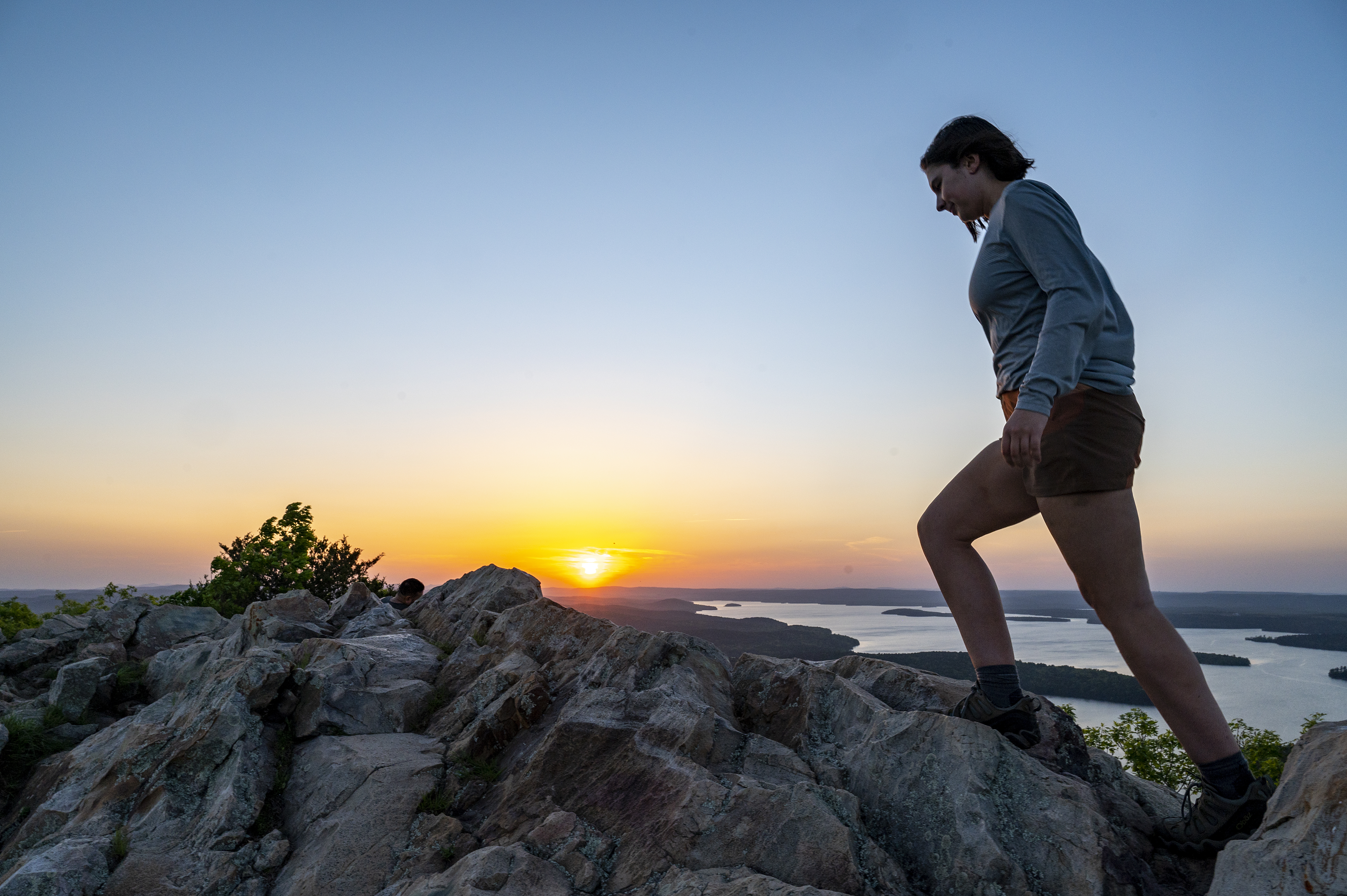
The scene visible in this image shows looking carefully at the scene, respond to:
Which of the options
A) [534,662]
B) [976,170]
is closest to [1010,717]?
[976,170]

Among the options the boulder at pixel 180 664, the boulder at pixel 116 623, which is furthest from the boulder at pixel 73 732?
the boulder at pixel 116 623

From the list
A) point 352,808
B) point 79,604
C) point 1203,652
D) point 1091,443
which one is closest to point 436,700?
point 352,808

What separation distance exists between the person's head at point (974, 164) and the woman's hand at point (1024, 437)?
148 cm

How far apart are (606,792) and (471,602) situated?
539cm

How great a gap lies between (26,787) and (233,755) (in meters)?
2.75

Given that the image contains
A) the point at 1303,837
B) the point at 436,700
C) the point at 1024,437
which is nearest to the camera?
the point at 1303,837

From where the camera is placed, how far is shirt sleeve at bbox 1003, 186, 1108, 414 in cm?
311

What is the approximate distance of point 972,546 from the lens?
406 centimetres

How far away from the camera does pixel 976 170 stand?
3902 mm

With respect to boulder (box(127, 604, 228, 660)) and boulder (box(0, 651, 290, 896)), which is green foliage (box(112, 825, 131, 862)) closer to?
boulder (box(0, 651, 290, 896))

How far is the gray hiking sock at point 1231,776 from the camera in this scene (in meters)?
3.06

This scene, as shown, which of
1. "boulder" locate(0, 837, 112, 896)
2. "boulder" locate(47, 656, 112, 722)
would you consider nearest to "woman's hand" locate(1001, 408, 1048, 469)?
"boulder" locate(0, 837, 112, 896)

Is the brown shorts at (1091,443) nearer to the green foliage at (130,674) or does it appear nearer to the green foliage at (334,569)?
the green foliage at (130,674)

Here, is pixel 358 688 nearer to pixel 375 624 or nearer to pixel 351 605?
pixel 375 624
